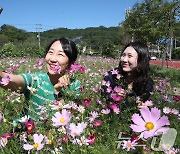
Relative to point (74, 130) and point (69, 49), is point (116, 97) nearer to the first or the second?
point (69, 49)

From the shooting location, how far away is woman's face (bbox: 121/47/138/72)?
238 centimetres

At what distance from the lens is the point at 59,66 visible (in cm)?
173

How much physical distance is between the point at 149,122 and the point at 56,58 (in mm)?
1371

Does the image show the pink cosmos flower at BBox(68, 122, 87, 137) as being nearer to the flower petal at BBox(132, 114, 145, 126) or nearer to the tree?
the flower petal at BBox(132, 114, 145, 126)

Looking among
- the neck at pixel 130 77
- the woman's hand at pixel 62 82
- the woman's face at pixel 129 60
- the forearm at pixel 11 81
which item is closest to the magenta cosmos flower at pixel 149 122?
the forearm at pixel 11 81

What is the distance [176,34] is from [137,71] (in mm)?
17514

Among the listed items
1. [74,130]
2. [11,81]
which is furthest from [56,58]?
[74,130]

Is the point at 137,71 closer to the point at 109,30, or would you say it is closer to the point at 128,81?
the point at 128,81

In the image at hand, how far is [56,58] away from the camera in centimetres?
183

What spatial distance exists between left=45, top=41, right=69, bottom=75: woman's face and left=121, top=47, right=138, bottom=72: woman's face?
65 cm

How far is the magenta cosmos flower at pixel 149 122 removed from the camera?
49cm

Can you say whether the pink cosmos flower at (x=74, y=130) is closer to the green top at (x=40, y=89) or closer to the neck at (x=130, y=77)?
the green top at (x=40, y=89)

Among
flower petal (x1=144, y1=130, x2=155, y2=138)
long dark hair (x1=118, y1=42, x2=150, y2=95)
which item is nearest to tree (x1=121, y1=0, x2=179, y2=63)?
long dark hair (x1=118, y1=42, x2=150, y2=95)

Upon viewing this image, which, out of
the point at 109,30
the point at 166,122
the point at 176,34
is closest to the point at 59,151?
the point at 166,122
